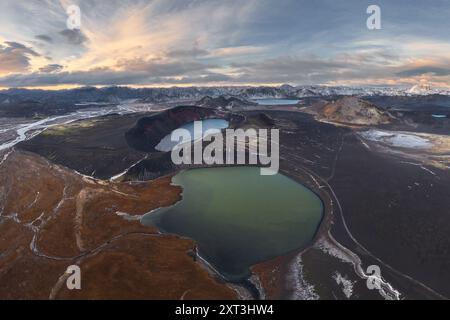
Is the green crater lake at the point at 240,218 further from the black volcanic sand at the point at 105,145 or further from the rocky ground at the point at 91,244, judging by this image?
the black volcanic sand at the point at 105,145

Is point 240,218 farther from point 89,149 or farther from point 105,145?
point 105,145

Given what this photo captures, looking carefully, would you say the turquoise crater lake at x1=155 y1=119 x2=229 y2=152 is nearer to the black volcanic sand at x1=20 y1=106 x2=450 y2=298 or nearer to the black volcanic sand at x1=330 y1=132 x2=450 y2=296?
the black volcanic sand at x1=20 y1=106 x2=450 y2=298

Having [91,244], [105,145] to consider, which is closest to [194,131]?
[105,145]

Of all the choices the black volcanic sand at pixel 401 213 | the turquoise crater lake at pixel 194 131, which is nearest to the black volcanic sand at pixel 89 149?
the turquoise crater lake at pixel 194 131

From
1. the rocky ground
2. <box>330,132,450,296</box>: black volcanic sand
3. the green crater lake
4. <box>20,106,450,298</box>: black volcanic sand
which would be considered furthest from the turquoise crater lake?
<box>330,132,450,296</box>: black volcanic sand
